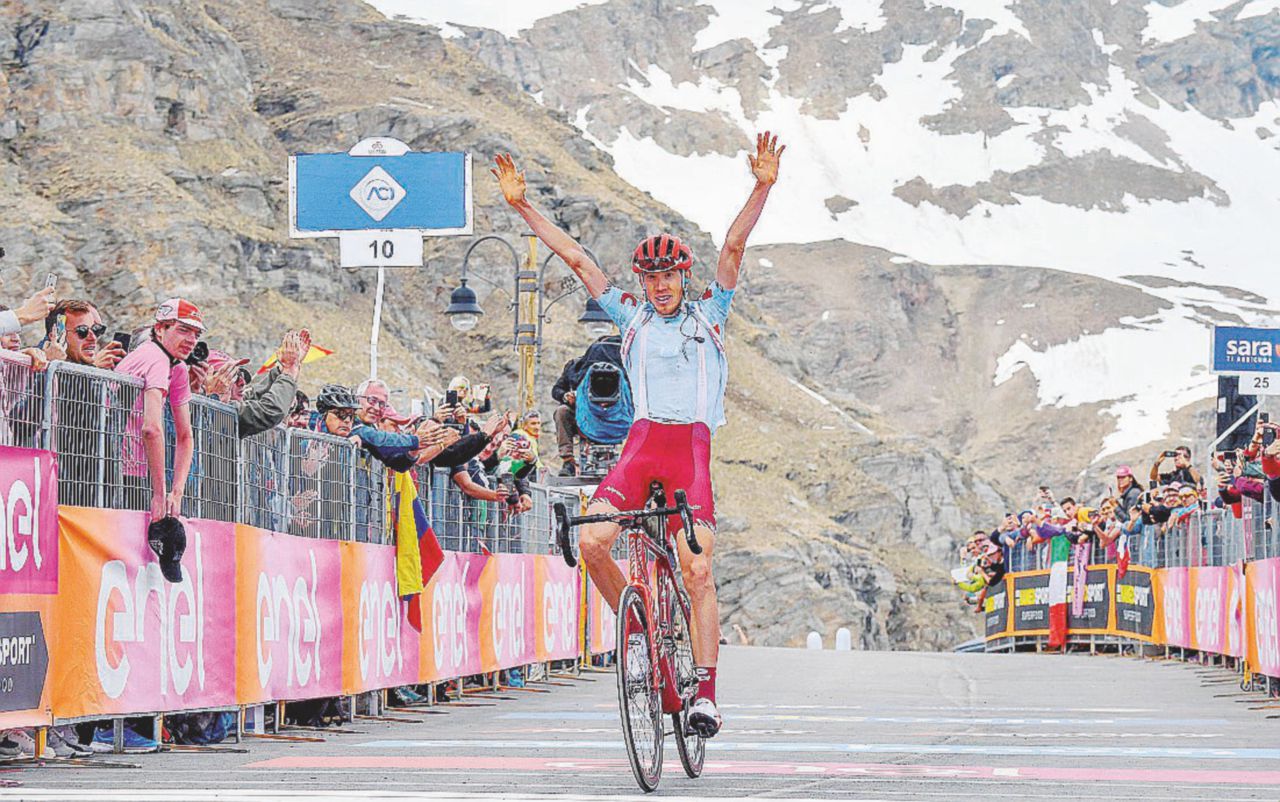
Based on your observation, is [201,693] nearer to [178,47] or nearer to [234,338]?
[234,338]

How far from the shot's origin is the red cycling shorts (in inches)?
346

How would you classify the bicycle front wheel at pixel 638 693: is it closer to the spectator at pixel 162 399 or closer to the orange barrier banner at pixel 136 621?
the orange barrier banner at pixel 136 621

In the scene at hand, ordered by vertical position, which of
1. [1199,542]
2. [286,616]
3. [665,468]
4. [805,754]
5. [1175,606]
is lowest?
[1175,606]

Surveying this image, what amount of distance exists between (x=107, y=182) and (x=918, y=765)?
83287 millimetres

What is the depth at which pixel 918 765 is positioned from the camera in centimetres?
966

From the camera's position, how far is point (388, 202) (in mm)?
19344

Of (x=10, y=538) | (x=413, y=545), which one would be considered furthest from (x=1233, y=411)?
(x=10, y=538)

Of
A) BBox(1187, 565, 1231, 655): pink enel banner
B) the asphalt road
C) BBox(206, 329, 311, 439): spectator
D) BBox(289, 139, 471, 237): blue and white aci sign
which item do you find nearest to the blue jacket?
the asphalt road

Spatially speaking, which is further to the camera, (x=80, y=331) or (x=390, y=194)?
(x=390, y=194)

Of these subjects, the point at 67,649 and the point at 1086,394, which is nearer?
the point at 67,649

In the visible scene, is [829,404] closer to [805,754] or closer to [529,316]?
[529,316]

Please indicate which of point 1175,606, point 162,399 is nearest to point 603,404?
point 1175,606

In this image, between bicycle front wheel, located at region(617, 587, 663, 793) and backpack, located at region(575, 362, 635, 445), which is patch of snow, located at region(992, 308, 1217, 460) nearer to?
backpack, located at region(575, 362, 635, 445)

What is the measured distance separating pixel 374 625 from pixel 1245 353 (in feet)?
69.9
